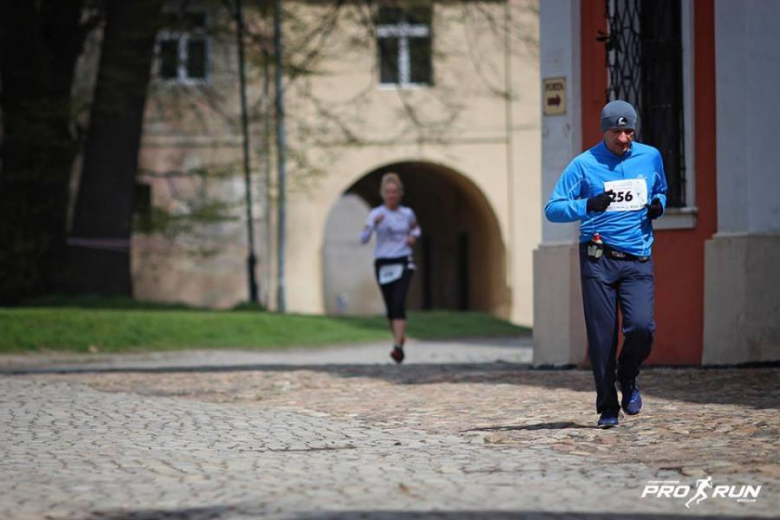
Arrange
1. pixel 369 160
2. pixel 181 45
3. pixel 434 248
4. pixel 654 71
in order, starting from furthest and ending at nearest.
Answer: pixel 434 248, pixel 369 160, pixel 181 45, pixel 654 71

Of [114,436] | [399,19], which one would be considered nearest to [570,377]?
[114,436]

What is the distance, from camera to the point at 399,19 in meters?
27.4

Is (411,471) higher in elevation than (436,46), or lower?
lower

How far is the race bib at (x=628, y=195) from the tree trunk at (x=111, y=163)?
15263 mm

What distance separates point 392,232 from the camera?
16.6 m

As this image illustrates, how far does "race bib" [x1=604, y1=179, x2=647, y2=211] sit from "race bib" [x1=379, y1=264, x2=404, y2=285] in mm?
7387

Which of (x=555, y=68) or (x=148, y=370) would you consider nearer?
(x=555, y=68)

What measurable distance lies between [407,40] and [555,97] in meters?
16.2

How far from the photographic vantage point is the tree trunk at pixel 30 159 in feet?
77.7

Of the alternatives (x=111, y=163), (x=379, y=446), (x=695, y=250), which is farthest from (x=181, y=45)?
(x=379, y=446)

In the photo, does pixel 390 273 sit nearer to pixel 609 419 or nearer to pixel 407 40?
pixel 609 419

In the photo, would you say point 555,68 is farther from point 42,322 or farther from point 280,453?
point 42,322

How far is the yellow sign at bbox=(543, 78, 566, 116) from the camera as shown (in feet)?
47.1

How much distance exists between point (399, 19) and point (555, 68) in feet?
43.5
